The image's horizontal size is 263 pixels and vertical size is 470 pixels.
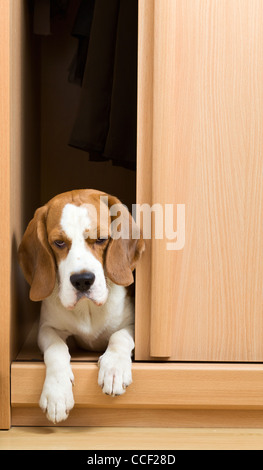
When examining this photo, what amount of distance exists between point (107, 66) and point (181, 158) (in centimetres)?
61

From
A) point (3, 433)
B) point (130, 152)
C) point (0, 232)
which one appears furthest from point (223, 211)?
point (3, 433)

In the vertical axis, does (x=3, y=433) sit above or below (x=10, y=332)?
below

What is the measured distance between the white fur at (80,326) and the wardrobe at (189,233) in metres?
0.05

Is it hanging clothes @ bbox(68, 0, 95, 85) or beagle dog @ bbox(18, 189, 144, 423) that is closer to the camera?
beagle dog @ bbox(18, 189, 144, 423)

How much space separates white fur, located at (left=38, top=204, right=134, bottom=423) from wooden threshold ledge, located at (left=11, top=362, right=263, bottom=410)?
44 millimetres

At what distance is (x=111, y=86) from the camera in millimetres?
1873

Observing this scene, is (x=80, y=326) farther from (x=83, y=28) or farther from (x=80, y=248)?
(x=83, y=28)

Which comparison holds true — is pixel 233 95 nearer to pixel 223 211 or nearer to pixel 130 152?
pixel 223 211

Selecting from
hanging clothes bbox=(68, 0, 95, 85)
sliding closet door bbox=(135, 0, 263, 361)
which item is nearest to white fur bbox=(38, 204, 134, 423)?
sliding closet door bbox=(135, 0, 263, 361)

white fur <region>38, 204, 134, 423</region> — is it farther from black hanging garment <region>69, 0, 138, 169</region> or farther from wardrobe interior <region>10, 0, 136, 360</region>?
black hanging garment <region>69, 0, 138, 169</region>

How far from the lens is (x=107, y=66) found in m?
1.84

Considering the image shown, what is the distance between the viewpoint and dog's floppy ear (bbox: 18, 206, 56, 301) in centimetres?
144

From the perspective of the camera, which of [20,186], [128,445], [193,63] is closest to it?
[128,445]

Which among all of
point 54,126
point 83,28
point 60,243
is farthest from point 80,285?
point 54,126
